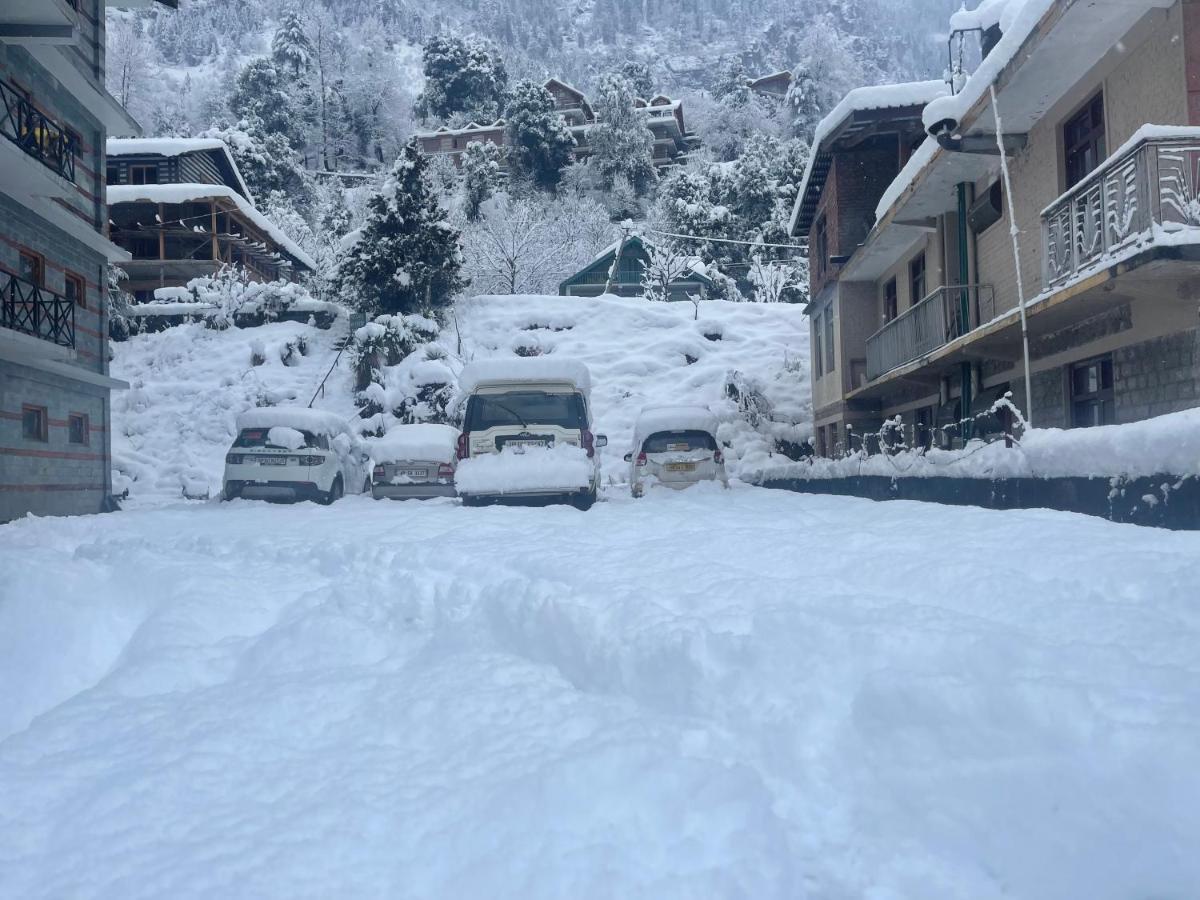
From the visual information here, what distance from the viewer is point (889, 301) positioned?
70.2 ft

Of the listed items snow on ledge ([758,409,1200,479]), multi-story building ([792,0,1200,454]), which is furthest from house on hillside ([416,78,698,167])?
snow on ledge ([758,409,1200,479])

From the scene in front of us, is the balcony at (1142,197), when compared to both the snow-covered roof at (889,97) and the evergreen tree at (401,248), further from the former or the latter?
the evergreen tree at (401,248)

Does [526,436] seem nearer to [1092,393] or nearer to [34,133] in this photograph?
[1092,393]

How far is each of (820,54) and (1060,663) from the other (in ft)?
276

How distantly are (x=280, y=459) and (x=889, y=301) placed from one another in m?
14.6

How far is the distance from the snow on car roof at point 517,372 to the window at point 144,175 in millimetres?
32242

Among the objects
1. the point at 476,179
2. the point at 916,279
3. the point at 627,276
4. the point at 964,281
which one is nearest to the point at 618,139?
the point at 476,179

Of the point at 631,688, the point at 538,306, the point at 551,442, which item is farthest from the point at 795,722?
the point at 538,306

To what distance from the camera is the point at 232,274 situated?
31781mm

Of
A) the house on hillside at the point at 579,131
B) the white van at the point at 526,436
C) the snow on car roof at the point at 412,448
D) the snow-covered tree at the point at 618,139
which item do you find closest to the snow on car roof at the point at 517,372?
the white van at the point at 526,436

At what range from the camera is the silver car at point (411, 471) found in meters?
14.6

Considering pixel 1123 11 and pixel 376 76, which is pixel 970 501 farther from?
pixel 376 76

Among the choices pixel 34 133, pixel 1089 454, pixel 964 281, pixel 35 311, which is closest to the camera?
pixel 1089 454

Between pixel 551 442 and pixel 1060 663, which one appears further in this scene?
pixel 551 442
